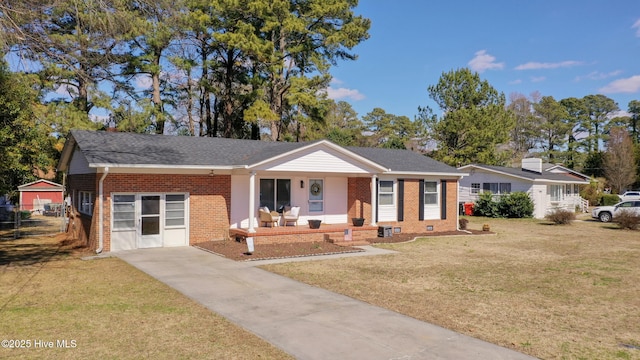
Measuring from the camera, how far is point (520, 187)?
33.8m

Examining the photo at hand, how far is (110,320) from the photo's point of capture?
7469 mm

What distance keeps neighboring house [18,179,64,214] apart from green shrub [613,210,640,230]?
40.3 meters

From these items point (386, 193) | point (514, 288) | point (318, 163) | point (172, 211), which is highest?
point (318, 163)

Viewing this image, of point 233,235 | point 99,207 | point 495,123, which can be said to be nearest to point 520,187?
point 495,123

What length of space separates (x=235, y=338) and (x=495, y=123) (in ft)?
124

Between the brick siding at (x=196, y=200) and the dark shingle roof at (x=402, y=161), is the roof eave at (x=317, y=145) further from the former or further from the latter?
the dark shingle roof at (x=402, y=161)

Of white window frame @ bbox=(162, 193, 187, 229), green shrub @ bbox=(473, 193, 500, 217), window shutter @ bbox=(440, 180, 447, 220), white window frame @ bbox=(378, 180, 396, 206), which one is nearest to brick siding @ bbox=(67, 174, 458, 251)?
white window frame @ bbox=(162, 193, 187, 229)

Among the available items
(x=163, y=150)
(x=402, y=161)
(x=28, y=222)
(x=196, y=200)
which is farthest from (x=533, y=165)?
(x=28, y=222)

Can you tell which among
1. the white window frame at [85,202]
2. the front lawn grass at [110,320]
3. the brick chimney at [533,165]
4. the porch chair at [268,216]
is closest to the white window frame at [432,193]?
the porch chair at [268,216]

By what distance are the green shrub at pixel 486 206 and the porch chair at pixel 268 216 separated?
2066cm

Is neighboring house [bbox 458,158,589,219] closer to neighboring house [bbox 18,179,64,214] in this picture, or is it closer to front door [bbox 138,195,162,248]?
front door [bbox 138,195,162,248]

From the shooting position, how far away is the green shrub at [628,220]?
24.9 metres

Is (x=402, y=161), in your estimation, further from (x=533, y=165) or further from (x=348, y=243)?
(x=533, y=165)

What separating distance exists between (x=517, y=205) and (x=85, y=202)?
2767 centimetres
